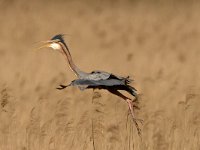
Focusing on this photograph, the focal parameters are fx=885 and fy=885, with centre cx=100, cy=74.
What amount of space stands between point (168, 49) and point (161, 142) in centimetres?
1126

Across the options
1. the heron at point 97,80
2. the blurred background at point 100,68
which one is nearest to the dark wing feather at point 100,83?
the heron at point 97,80

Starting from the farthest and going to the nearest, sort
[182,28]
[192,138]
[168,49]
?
[182,28] → [168,49] → [192,138]

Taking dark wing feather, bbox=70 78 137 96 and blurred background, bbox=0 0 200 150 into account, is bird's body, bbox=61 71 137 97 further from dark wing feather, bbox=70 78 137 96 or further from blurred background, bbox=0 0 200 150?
blurred background, bbox=0 0 200 150

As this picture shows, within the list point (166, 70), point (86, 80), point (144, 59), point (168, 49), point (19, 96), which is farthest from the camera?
point (168, 49)

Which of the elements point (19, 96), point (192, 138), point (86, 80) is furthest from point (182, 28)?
point (86, 80)

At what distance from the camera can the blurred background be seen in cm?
942

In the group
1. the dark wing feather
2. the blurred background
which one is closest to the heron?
the dark wing feather

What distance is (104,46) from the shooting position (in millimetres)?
21203

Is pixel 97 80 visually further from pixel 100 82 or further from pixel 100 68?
pixel 100 68

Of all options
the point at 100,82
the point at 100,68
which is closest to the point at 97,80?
the point at 100,82

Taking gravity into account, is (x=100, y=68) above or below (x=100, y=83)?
above

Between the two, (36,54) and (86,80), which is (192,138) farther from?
(36,54)

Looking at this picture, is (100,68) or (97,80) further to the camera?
(100,68)

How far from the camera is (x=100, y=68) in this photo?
1692 centimetres
